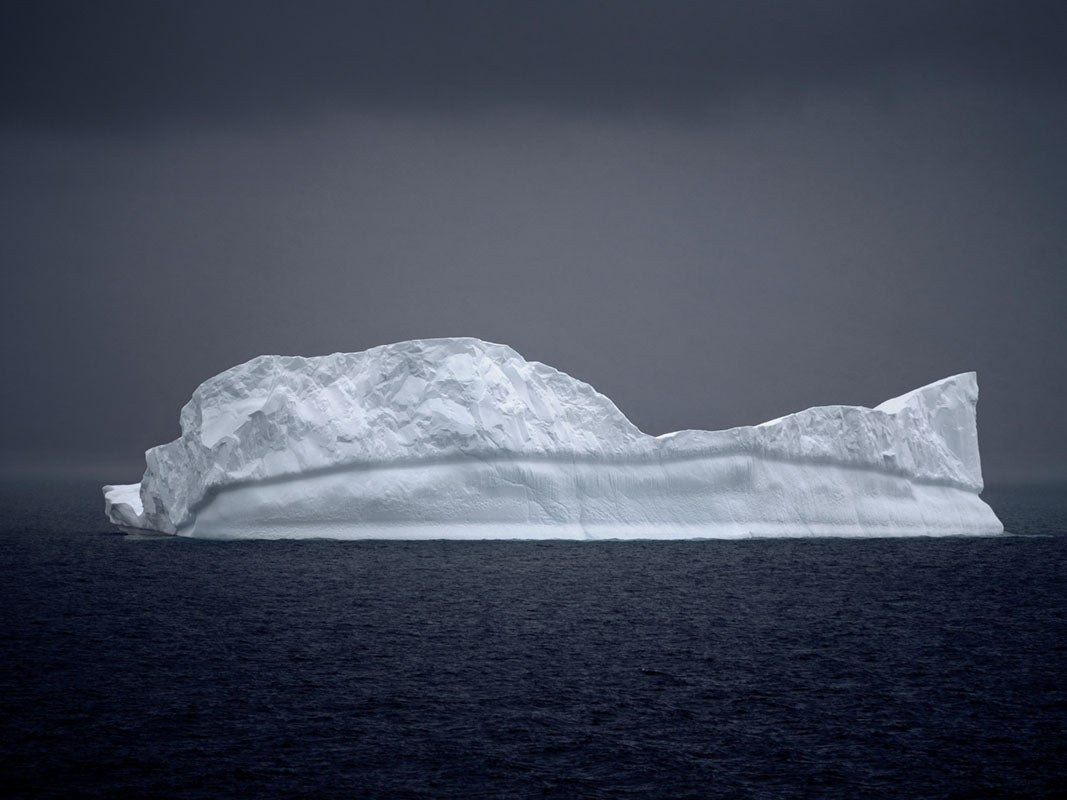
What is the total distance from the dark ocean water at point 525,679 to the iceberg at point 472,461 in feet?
5.24

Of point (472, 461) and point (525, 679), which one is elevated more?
point (472, 461)

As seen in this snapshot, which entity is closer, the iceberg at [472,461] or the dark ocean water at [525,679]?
the dark ocean water at [525,679]

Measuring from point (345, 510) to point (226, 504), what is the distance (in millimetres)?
2323

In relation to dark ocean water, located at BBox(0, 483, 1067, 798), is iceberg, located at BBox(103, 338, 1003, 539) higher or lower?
higher

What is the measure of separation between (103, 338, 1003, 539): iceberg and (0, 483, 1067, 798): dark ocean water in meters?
1.60

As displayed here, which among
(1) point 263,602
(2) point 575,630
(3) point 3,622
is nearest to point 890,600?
(2) point 575,630

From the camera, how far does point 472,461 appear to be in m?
20.3

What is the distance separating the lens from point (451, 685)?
1034 cm

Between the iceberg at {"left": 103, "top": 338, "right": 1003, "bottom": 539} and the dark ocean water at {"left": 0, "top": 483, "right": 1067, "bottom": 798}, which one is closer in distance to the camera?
the dark ocean water at {"left": 0, "top": 483, "right": 1067, "bottom": 798}

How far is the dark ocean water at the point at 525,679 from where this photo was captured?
309 inches

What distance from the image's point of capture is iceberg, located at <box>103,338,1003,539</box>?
20.1m

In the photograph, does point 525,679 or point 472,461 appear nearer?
point 525,679

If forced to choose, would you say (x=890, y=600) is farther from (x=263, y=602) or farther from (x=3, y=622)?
(x=3, y=622)

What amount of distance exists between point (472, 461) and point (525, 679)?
9878 mm
